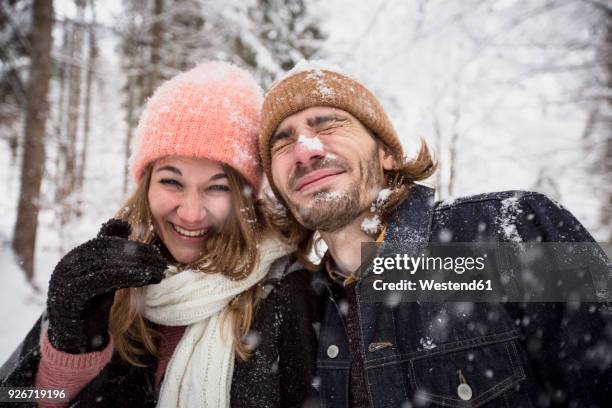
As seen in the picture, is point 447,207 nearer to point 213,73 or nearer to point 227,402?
point 227,402

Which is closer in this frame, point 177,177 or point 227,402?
point 227,402

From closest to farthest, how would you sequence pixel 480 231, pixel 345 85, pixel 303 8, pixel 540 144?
pixel 480 231 < pixel 345 85 < pixel 540 144 < pixel 303 8

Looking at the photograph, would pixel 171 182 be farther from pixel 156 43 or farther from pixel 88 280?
pixel 156 43

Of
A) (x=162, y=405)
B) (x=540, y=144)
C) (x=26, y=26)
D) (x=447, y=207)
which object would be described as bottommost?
(x=162, y=405)

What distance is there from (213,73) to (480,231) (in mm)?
2003

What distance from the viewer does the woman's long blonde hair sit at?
2084mm

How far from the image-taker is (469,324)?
1.56 m

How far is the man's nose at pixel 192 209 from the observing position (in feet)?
7.09

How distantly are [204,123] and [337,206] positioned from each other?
3.44 ft

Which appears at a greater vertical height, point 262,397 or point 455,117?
point 455,117

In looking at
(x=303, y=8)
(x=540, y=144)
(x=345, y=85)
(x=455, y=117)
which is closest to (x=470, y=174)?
(x=455, y=117)

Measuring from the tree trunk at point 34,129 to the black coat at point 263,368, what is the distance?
229 inches

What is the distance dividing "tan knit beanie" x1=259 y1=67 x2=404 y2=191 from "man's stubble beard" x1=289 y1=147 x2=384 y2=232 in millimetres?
348

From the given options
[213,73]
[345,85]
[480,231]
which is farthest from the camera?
[213,73]
